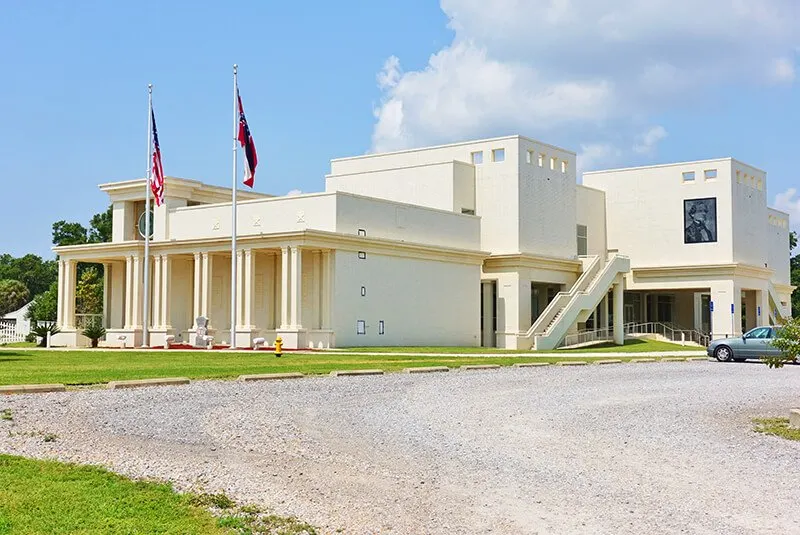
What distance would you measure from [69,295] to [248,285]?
13.4 m

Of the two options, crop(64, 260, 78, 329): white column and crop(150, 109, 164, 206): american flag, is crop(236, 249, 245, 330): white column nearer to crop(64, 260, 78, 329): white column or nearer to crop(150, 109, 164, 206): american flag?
crop(150, 109, 164, 206): american flag

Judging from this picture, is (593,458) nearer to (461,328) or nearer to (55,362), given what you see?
Answer: (55,362)

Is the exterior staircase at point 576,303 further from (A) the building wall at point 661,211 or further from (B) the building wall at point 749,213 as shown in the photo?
(B) the building wall at point 749,213

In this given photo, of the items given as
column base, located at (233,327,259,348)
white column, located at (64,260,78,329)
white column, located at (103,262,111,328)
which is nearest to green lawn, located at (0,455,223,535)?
column base, located at (233,327,259,348)

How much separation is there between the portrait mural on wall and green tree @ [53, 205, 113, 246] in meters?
50.7

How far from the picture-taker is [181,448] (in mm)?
12367

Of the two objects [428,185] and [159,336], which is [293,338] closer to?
[159,336]

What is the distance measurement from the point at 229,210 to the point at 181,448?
36.5m

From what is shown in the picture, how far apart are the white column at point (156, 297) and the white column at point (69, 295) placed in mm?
5296

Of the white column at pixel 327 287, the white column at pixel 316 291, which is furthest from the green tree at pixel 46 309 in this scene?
the white column at pixel 327 287

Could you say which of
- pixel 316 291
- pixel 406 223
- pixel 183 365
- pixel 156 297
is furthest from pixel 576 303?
pixel 183 365

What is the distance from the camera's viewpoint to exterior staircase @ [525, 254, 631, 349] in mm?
51500

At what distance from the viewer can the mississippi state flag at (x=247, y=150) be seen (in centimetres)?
4219

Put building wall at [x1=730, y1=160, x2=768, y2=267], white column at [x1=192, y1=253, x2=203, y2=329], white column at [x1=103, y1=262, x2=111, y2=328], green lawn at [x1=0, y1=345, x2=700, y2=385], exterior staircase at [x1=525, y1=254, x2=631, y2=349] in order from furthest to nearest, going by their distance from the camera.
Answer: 1. building wall at [x1=730, y1=160, x2=768, y2=267]
2. white column at [x1=103, y1=262, x2=111, y2=328]
3. exterior staircase at [x1=525, y1=254, x2=631, y2=349]
4. white column at [x1=192, y1=253, x2=203, y2=329]
5. green lawn at [x1=0, y1=345, x2=700, y2=385]
